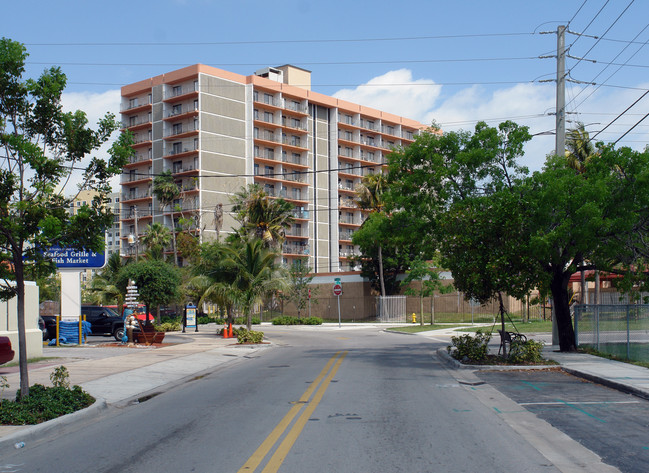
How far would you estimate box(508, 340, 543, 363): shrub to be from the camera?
17594 mm

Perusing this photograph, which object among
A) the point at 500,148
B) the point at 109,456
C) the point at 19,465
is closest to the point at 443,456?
the point at 109,456

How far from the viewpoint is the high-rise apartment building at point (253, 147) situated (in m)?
77.8

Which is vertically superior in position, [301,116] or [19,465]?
[301,116]

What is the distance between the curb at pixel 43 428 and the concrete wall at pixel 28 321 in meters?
9.80

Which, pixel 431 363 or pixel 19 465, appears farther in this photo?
pixel 431 363

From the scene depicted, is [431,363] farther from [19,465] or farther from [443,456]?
[19,465]

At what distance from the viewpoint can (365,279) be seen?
6281 centimetres

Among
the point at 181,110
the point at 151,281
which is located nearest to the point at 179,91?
the point at 181,110

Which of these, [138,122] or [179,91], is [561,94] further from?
[138,122]

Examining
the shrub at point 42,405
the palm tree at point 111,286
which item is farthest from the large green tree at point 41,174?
the palm tree at point 111,286

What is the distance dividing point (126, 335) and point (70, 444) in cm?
2147

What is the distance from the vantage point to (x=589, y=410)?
10570 mm

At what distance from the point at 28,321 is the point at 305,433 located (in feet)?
49.9

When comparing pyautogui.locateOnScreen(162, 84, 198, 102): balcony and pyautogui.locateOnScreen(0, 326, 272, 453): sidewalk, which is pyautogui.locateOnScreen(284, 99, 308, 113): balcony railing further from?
pyautogui.locateOnScreen(0, 326, 272, 453): sidewalk
